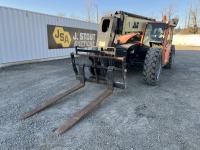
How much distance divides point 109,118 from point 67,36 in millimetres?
9942

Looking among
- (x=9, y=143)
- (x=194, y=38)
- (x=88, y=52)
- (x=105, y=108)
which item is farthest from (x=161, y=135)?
(x=194, y=38)

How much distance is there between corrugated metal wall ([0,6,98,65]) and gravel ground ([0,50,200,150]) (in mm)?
3775

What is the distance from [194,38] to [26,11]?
27527 millimetres

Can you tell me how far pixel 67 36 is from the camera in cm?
1260

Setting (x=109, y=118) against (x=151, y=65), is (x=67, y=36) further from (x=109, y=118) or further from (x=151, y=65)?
(x=109, y=118)

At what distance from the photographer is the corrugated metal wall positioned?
8883mm

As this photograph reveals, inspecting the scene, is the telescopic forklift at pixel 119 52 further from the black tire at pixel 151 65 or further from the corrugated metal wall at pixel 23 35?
the corrugated metal wall at pixel 23 35

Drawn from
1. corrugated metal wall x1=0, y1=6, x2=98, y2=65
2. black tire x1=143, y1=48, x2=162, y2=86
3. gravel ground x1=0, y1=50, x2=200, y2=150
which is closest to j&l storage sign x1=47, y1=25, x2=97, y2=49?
corrugated metal wall x1=0, y1=6, x2=98, y2=65

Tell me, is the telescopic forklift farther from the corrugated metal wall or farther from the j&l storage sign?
the j&l storage sign

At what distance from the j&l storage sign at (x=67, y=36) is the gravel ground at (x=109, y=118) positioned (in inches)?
235

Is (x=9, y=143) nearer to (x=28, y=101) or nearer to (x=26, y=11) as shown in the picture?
(x=28, y=101)

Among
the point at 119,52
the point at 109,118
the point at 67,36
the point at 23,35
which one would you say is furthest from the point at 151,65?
the point at 67,36

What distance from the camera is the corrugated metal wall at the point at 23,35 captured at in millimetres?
8883

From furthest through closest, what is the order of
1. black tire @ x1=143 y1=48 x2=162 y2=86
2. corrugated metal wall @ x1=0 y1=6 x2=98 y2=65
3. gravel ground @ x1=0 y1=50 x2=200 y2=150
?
corrugated metal wall @ x1=0 y1=6 x2=98 y2=65 < black tire @ x1=143 y1=48 x2=162 y2=86 < gravel ground @ x1=0 y1=50 x2=200 y2=150
